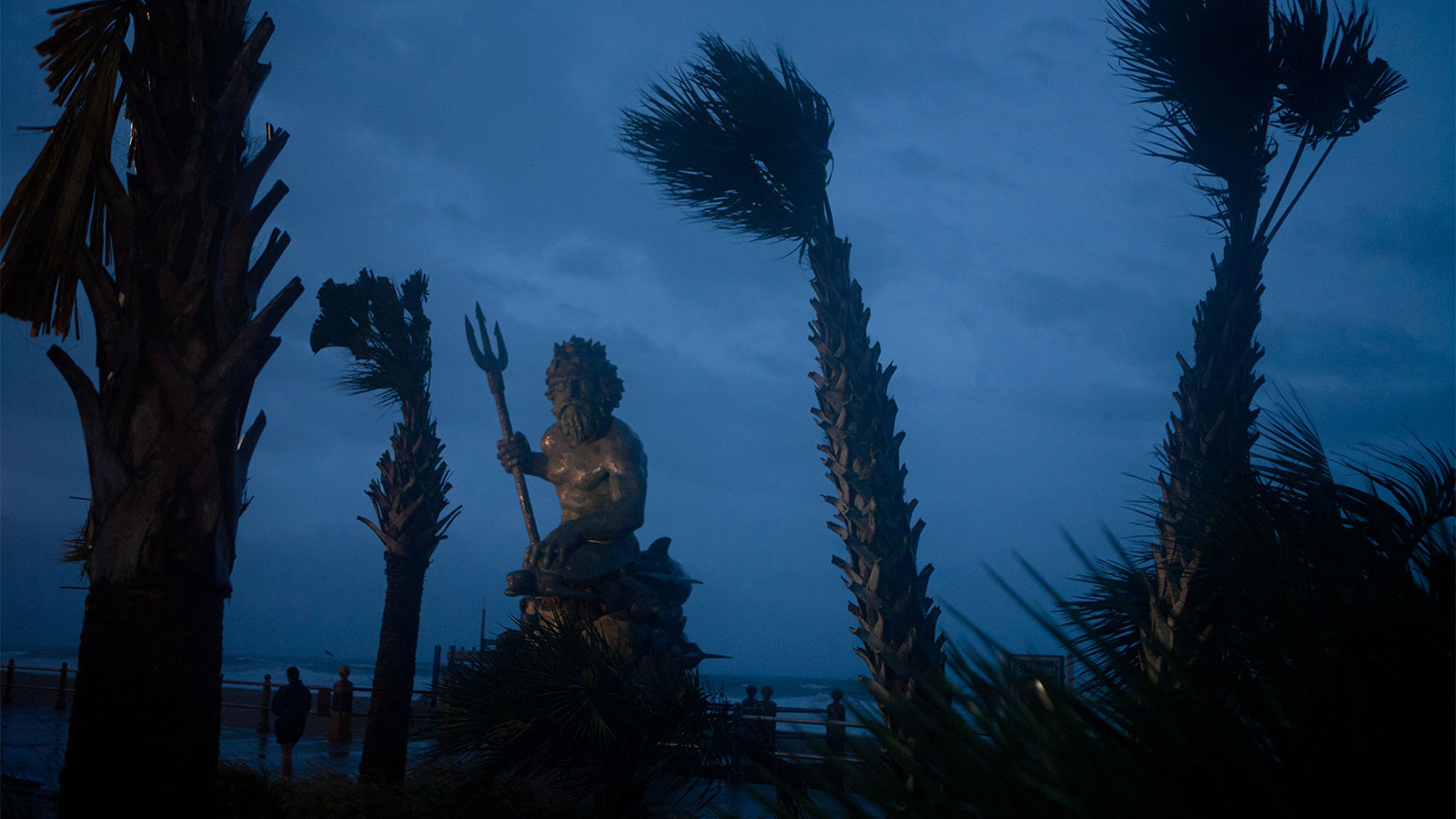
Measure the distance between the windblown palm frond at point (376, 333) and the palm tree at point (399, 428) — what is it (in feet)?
0.03

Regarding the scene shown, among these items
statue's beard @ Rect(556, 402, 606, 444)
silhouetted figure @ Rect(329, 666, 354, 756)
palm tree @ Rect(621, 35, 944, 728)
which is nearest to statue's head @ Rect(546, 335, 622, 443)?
statue's beard @ Rect(556, 402, 606, 444)

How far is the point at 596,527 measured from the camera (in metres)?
7.69

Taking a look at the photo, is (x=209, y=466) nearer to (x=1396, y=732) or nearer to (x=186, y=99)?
(x=186, y=99)

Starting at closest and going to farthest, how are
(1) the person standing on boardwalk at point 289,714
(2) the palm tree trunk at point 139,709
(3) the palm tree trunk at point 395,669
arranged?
(2) the palm tree trunk at point 139,709, (3) the palm tree trunk at point 395,669, (1) the person standing on boardwalk at point 289,714

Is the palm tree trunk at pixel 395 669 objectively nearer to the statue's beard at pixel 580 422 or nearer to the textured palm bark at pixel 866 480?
the statue's beard at pixel 580 422

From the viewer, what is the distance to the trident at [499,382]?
27.6 feet

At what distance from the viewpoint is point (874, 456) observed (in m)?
4.91

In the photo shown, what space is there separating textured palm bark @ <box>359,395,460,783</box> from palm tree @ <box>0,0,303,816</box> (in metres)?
5.25

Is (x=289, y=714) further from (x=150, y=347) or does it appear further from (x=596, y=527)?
(x=150, y=347)

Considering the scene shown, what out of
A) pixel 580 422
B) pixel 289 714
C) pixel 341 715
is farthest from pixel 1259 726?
pixel 341 715

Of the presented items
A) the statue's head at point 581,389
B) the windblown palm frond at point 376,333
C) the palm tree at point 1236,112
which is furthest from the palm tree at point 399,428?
the palm tree at point 1236,112

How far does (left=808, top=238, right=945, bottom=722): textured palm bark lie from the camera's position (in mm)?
4551

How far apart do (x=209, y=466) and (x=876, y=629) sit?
3140 mm

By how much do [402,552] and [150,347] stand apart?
21.4 ft
